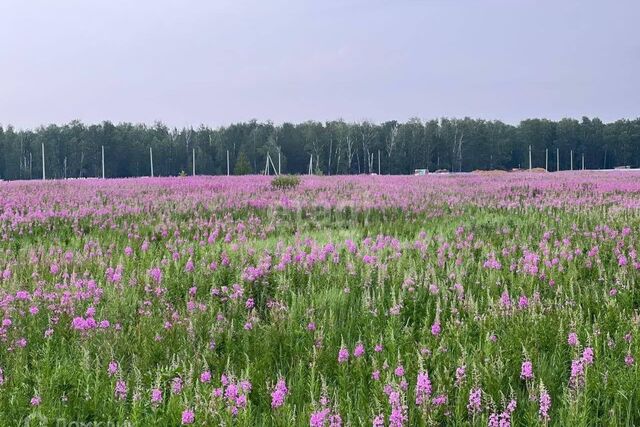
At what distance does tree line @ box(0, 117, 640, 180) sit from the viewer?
94688 mm

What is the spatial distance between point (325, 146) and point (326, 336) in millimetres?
100291

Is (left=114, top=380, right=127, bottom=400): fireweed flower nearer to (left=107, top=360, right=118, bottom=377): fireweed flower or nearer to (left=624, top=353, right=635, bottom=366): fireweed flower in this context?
(left=107, top=360, right=118, bottom=377): fireweed flower

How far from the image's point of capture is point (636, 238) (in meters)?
6.37

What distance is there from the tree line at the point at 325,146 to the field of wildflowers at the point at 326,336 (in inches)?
3384

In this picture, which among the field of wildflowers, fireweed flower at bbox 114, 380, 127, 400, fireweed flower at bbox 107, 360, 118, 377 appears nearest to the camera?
the field of wildflowers

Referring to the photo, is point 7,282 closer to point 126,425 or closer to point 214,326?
point 214,326

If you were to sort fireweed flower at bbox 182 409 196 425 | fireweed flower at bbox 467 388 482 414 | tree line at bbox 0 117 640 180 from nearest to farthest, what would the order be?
fireweed flower at bbox 182 409 196 425, fireweed flower at bbox 467 388 482 414, tree line at bbox 0 117 640 180

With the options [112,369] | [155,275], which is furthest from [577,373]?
[155,275]

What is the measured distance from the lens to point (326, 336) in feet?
11.7

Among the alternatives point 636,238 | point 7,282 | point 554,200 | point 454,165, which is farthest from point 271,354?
point 454,165

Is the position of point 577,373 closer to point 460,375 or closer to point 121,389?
point 460,375

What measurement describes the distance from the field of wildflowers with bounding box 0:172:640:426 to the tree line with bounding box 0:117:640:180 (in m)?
85.9

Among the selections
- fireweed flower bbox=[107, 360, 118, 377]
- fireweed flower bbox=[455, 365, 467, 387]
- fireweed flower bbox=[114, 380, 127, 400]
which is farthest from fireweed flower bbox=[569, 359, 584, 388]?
fireweed flower bbox=[107, 360, 118, 377]

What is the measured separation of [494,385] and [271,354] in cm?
133
